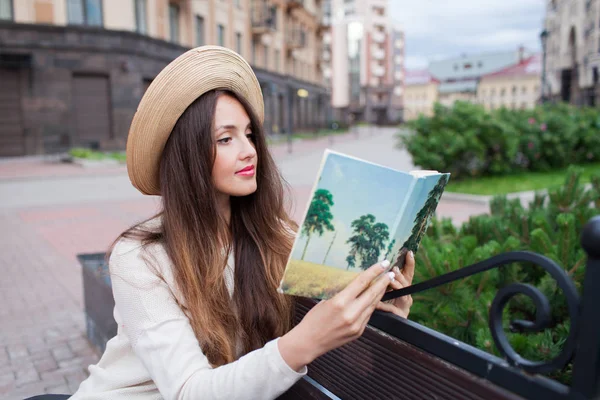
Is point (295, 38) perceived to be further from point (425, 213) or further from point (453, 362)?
point (453, 362)

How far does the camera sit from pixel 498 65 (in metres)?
74.6

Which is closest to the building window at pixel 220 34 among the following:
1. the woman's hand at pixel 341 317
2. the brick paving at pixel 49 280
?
the brick paving at pixel 49 280

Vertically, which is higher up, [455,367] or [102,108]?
[102,108]

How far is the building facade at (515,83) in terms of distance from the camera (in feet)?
268

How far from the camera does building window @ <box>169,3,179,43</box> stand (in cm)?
2588

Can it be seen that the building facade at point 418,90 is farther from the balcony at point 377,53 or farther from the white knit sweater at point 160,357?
the white knit sweater at point 160,357

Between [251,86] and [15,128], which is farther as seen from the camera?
[15,128]

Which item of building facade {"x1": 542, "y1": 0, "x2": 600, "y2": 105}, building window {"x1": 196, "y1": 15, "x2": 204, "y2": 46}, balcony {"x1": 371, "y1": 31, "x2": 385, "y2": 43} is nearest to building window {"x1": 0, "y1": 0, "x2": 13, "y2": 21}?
building window {"x1": 196, "y1": 15, "x2": 204, "y2": 46}

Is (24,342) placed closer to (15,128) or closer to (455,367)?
(455,367)

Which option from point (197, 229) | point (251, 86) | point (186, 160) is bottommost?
point (197, 229)

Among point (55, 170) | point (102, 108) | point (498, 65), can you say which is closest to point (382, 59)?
point (498, 65)

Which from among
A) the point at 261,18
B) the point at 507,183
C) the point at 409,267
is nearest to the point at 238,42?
the point at 261,18

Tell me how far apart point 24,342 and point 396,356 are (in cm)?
378

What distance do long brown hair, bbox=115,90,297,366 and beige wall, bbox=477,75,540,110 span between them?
84449 mm
